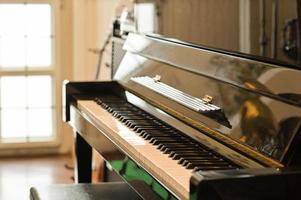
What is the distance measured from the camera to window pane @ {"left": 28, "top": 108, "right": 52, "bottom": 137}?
511 cm

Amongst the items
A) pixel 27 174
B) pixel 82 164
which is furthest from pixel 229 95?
pixel 27 174

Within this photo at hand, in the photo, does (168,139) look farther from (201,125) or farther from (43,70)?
(43,70)

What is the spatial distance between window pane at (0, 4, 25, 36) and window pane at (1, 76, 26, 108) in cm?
38

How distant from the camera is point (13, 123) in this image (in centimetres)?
507

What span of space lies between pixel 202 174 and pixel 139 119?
987 mm

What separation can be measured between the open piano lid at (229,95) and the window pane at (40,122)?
268 centimetres

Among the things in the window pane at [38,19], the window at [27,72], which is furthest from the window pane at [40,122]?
the window pane at [38,19]

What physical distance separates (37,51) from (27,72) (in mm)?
192

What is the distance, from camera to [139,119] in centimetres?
229

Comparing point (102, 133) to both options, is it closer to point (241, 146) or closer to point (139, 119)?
point (139, 119)

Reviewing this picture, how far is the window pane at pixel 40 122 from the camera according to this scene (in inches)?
201

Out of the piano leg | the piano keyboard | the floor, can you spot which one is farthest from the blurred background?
the piano keyboard

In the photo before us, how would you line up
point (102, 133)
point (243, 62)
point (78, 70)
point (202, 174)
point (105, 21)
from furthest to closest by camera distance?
point (78, 70) < point (105, 21) < point (102, 133) < point (243, 62) < point (202, 174)

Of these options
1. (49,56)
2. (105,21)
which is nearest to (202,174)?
(105,21)
